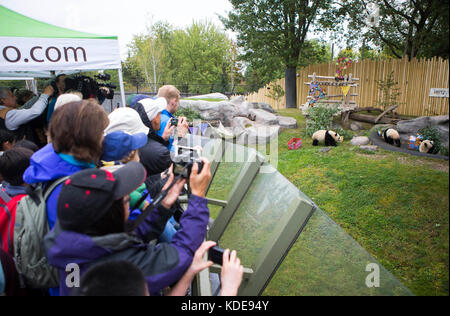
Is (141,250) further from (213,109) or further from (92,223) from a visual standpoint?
(213,109)

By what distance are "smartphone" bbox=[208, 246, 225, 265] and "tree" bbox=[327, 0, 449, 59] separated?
1193 millimetres

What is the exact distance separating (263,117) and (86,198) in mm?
7109

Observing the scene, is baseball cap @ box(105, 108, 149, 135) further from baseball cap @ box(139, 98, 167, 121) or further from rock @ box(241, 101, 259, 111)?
rock @ box(241, 101, 259, 111)

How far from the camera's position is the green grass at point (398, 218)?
976mm

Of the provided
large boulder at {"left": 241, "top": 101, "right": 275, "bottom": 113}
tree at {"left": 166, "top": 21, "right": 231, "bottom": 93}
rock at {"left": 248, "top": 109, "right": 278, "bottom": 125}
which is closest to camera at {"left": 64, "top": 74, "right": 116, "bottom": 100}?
rock at {"left": 248, "top": 109, "right": 278, "bottom": 125}

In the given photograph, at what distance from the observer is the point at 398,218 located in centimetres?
149

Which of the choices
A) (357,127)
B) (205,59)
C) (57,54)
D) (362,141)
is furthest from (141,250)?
(205,59)

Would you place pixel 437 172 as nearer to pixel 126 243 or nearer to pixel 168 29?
pixel 126 243

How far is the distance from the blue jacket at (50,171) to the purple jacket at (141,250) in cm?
23

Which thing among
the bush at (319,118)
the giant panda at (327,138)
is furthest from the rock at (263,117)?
the giant panda at (327,138)

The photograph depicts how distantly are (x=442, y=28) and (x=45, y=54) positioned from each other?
15.0 ft

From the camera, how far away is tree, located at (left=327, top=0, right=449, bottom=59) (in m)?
1.02

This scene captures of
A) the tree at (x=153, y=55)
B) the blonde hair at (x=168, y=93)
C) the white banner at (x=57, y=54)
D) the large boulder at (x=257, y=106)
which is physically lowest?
the large boulder at (x=257, y=106)

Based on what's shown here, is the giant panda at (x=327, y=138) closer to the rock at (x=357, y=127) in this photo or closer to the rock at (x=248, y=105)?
the rock at (x=357, y=127)
